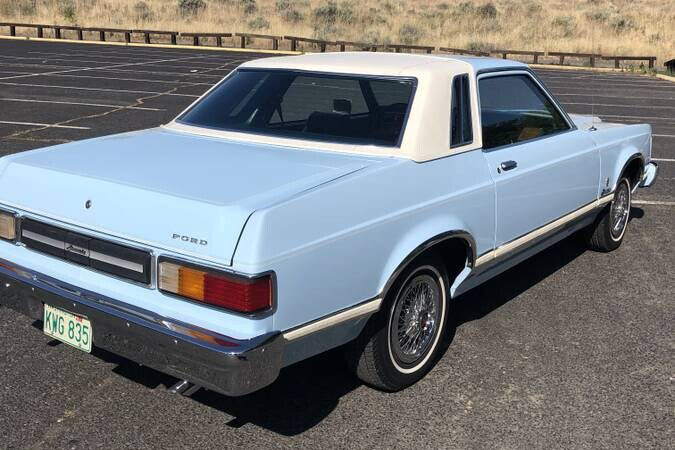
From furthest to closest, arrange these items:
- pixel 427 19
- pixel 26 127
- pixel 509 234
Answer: pixel 427 19 < pixel 26 127 < pixel 509 234

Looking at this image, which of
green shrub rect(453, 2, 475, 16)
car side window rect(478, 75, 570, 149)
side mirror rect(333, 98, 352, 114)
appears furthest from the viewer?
green shrub rect(453, 2, 475, 16)

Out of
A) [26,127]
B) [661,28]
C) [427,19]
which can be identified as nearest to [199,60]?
[26,127]

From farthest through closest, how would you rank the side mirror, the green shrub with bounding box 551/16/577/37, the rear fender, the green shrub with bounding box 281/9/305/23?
the green shrub with bounding box 281/9/305/23 < the green shrub with bounding box 551/16/577/37 < the side mirror < the rear fender

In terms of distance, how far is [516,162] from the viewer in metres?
A: 4.15

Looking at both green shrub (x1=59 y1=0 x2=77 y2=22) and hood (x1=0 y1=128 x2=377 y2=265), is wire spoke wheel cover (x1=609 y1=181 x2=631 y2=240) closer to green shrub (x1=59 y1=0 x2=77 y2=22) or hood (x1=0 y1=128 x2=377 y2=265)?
hood (x1=0 y1=128 x2=377 y2=265)

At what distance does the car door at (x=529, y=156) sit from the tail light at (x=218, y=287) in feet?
5.73

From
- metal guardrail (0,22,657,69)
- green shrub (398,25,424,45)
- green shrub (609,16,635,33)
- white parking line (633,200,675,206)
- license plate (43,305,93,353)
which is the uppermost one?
green shrub (609,16,635,33)

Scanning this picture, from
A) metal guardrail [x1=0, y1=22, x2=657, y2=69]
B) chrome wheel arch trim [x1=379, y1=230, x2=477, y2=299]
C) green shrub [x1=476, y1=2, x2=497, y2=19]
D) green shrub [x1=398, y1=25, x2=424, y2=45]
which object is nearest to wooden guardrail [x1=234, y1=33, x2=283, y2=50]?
metal guardrail [x1=0, y1=22, x2=657, y2=69]

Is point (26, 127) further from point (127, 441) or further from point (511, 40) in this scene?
point (511, 40)

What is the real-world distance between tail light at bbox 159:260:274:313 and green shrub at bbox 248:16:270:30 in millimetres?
36059

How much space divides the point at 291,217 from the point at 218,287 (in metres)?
0.37

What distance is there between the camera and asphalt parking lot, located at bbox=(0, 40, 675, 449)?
3.20 metres

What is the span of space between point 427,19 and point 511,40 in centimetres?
796

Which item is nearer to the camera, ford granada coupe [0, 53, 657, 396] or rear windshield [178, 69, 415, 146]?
ford granada coupe [0, 53, 657, 396]
